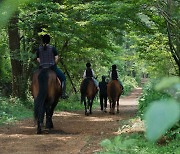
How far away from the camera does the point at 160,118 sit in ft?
1.94

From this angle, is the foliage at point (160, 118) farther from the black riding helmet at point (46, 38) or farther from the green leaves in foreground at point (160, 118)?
the black riding helmet at point (46, 38)

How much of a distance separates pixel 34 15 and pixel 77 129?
236 inches

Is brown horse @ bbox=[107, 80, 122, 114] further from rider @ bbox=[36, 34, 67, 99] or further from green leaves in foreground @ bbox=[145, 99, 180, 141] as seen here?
green leaves in foreground @ bbox=[145, 99, 180, 141]

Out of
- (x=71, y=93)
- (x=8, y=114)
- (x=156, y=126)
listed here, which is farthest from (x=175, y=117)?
(x=71, y=93)

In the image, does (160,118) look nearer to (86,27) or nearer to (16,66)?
(86,27)

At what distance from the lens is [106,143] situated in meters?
3.81

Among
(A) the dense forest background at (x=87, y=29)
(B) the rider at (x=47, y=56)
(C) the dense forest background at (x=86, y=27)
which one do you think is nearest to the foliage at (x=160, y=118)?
(A) the dense forest background at (x=87, y=29)

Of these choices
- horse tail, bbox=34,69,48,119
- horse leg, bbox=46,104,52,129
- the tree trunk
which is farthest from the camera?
the tree trunk

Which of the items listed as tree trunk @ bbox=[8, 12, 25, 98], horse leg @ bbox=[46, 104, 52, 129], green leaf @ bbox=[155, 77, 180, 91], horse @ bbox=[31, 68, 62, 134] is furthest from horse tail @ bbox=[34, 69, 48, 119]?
tree trunk @ bbox=[8, 12, 25, 98]

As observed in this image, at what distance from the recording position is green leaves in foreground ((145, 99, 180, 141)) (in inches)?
23.3

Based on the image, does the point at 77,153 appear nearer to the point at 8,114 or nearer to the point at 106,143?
the point at 106,143

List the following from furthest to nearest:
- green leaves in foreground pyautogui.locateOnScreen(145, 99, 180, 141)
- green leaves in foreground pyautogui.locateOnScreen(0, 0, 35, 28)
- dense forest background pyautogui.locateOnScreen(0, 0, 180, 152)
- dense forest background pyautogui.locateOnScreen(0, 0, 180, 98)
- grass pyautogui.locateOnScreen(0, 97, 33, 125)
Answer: grass pyautogui.locateOnScreen(0, 97, 33, 125) → dense forest background pyautogui.locateOnScreen(0, 0, 180, 98) → dense forest background pyautogui.locateOnScreen(0, 0, 180, 152) → green leaves in foreground pyautogui.locateOnScreen(0, 0, 35, 28) → green leaves in foreground pyautogui.locateOnScreen(145, 99, 180, 141)

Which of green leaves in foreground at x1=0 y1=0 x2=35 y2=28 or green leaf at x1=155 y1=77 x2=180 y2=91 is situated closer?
green leaf at x1=155 y1=77 x2=180 y2=91

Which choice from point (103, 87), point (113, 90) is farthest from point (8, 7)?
point (103, 87)
